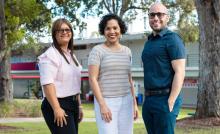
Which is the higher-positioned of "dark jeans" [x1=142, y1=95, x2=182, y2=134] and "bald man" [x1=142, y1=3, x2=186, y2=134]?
"bald man" [x1=142, y1=3, x2=186, y2=134]

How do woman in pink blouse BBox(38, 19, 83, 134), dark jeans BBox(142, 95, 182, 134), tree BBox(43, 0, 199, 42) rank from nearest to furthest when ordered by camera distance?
1. woman in pink blouse BBox(38, 19, 83, 134)
2. dark jeans BBox(142, 95, 182, 134)
3. tree BBox(43, 0, 199, 42)

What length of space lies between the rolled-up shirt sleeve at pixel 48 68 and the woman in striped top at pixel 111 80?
40cm

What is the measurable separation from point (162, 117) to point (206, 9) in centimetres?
821

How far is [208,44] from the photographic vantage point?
1291 centimetres

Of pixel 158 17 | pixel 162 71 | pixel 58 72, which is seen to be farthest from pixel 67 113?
pixel 158 17

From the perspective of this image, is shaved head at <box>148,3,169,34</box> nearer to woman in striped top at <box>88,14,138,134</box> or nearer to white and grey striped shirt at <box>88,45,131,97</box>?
woman in striped top at <box>88,14,138,134</box>

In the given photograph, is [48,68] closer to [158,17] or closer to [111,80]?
[111,80]

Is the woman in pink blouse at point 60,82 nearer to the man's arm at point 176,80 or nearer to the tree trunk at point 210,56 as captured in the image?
the man's arm at point 176,80

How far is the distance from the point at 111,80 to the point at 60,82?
0.57 metres

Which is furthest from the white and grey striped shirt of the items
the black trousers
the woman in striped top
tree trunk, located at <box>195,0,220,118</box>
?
tree trunk, located at <box>195,0,220,118</box>

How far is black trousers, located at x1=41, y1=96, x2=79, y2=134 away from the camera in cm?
526

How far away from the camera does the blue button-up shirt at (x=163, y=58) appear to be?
5289 mm

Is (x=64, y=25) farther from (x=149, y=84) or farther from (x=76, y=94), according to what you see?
(x=149, y=84)

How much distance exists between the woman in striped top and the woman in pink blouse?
0.77 feet
